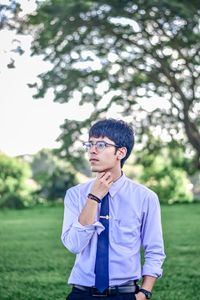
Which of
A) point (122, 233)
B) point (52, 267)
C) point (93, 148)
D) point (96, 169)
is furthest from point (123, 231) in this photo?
point (52, 267)

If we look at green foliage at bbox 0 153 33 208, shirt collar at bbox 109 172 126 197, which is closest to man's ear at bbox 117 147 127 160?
shirt collar at bbox 109 172 126 197

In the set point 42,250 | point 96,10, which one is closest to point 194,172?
point 42,250

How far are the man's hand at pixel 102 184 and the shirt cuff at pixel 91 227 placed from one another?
0.14 metres

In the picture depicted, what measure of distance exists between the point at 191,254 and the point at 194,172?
20.5 feet

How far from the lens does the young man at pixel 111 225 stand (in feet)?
9.57

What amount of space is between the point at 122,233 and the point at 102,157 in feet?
1.31

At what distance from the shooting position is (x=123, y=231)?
2.96 m

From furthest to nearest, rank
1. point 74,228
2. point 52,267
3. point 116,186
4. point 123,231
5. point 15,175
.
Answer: point 15,175
point 52,267
point 116,186
point 123,231
point 74,228

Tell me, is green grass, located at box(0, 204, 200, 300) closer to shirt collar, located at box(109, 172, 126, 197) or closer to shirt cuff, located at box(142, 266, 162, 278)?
shirt cuff, located at box(142, 266, 162, 278)

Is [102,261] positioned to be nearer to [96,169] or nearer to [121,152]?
[96,169]

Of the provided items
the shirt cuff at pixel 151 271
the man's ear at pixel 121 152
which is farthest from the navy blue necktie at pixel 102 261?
the man's ear at pixel 121 152

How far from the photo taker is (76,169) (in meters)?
16.4

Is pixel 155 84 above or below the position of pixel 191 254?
above

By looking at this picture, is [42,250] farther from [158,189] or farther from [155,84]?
[158,189]
